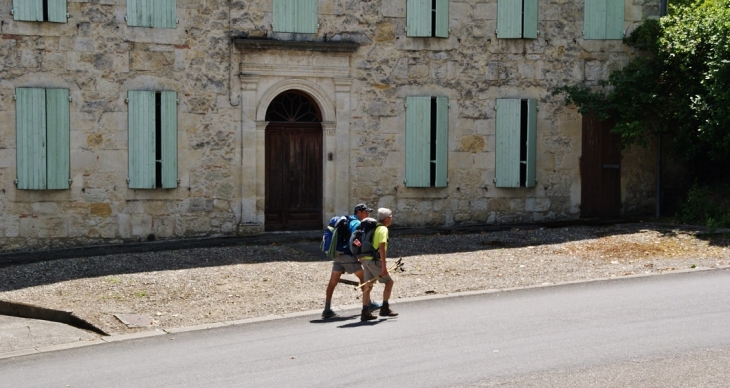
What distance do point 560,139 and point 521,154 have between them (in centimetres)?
79

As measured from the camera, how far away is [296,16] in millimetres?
16219

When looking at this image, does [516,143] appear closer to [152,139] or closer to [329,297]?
[152,139]

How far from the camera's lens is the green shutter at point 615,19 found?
57.0 ft

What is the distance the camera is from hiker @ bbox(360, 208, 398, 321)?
32.0ft

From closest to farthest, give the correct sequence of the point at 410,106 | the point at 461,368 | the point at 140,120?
the point at 461,368 → the point at 140,120 → the point at 410,106

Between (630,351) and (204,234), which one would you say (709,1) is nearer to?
(204,234)

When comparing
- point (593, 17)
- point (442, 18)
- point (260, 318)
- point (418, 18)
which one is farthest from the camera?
point (593, 17)

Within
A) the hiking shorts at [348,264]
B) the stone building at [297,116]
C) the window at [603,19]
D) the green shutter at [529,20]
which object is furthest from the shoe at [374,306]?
the window at [603,19]

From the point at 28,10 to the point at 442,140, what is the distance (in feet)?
23.1

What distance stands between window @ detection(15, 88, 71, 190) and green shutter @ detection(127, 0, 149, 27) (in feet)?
5.08

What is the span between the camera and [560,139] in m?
17.4

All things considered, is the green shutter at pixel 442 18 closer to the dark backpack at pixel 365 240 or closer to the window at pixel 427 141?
the window at pixel 427 141

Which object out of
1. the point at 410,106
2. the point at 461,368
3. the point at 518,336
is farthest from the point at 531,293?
the point at 410,106

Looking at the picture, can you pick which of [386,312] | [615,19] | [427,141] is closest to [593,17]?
[615,19]
